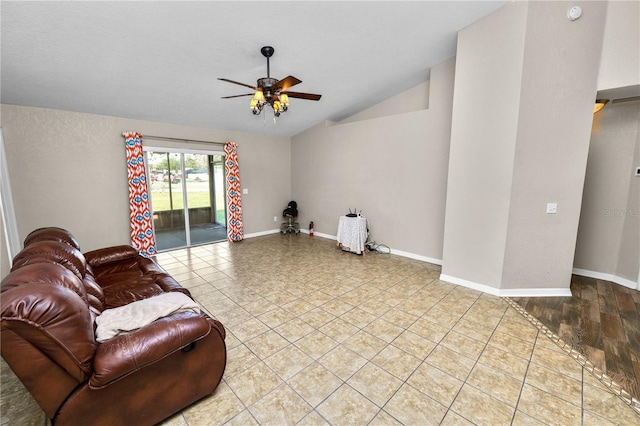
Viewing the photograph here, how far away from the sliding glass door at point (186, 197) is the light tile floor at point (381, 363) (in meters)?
2.31

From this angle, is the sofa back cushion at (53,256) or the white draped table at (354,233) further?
the white draped table at (354,233)

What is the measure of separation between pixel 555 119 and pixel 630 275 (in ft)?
8.31

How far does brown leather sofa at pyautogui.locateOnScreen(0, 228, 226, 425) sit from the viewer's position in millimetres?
1161

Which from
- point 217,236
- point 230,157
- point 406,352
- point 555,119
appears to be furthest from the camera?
point 217,236

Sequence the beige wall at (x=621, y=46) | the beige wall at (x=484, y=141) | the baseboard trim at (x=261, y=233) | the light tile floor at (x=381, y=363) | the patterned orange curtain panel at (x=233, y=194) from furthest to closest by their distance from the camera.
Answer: the baseboard trim at (x=261, y=233) → the patterned orange curtain panel at (x=233, y=194) → the beige wall at (x=484, y=141) → the beige wall at (x=621, y=46) → the light tile floor at (x=381, y=363)

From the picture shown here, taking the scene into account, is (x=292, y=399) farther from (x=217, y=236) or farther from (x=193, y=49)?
(x=217, y=236)

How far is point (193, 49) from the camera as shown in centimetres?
312

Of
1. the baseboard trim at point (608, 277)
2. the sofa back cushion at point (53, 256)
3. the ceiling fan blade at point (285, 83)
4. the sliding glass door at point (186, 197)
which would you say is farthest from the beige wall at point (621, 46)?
the sliding glass door at point (186, 197)

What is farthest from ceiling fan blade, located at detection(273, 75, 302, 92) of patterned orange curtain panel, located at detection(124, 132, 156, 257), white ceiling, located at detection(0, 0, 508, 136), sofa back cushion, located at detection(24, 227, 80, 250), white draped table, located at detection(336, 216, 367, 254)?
patterned orange curtain panel, located at detection(124, 132, 156, 257)

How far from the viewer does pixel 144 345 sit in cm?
143

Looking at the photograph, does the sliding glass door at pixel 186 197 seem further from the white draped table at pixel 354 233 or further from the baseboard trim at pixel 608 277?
the baseboard trim at pixel 608 277

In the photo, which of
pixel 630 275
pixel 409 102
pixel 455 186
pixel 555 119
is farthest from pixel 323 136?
pixel 630 275

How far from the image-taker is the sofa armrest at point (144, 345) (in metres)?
1.32

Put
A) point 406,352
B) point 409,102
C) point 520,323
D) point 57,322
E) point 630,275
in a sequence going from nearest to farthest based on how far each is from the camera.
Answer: point 57,322
point 406,352
point 520,323
point 630,275
point 409,102
